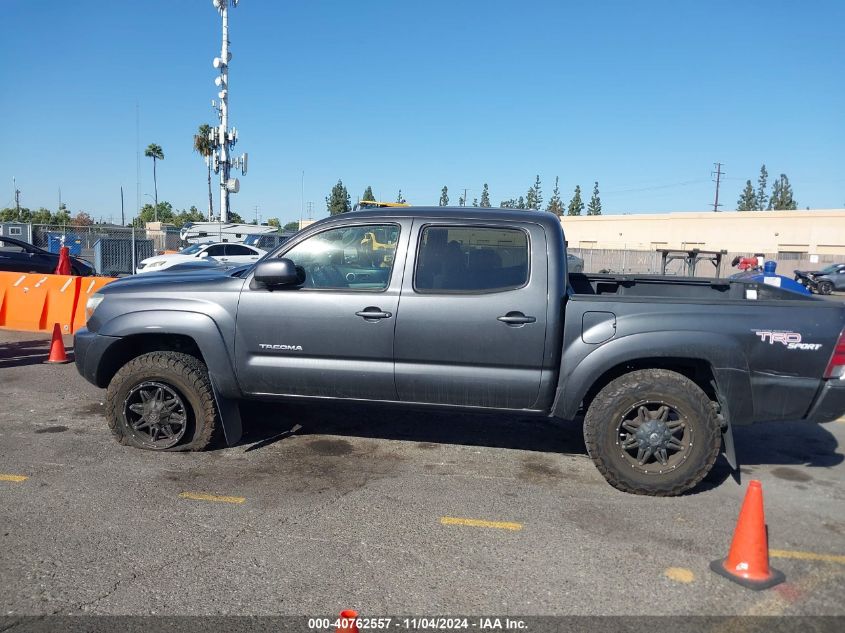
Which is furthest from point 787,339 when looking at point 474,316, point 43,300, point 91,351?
point 43,300

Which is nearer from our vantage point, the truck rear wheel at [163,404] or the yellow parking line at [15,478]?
the yellow parking line at [15,478]

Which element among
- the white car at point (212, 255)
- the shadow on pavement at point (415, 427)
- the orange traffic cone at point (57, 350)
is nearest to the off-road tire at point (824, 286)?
the white car at point (212, 255)

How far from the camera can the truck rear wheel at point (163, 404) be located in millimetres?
5105

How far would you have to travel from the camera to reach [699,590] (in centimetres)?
342

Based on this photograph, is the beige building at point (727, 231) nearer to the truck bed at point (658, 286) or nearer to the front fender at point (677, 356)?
the truck bed at point (658, 286)

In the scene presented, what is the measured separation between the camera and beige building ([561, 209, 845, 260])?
4912 centimetres

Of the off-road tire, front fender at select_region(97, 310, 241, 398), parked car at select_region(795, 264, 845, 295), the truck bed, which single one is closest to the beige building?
parked car at select_region(795, 264, 845, 295)

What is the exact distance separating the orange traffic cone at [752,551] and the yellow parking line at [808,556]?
315mm

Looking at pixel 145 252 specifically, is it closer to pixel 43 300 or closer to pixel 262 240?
pixel 262 240

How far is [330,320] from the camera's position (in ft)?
15.8

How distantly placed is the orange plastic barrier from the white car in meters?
8.19

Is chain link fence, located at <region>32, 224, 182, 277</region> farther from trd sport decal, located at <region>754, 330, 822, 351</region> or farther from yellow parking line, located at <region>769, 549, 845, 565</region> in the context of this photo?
yellow parking line, located at <region>769, 549, 845, 565</region>

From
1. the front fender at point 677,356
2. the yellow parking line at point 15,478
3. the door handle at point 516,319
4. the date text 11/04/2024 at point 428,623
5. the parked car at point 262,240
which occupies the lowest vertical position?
the date text 11/04/2024 at point 428,623

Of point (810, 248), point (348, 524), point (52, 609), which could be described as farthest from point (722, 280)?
point (810, 248)
